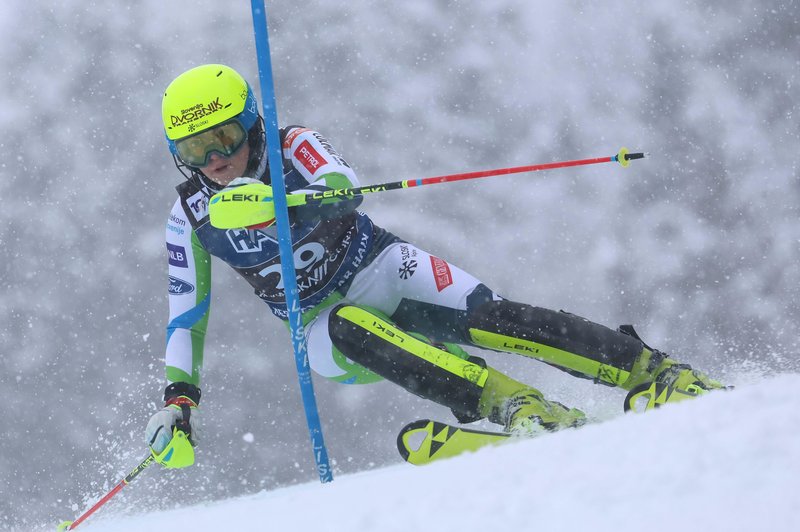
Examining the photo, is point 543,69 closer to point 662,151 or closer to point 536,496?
point 662,151

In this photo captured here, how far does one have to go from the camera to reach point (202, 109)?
9.94ft

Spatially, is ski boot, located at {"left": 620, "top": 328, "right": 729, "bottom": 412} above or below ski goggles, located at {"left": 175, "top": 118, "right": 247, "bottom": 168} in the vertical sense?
below

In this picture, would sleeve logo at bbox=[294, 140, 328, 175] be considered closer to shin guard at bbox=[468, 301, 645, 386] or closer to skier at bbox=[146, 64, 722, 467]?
skier at bbox=[146, 64, 722, 467]

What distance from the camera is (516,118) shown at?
7672 mm

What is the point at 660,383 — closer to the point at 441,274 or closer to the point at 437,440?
the point at 437,440

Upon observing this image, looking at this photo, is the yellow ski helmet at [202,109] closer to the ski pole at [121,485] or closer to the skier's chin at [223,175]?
the skier's chin at [223,175]

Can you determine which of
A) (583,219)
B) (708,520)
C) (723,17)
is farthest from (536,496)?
(723,17)

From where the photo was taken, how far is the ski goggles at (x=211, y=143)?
9.96 ft

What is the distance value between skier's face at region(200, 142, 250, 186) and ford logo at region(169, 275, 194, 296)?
0.45 m

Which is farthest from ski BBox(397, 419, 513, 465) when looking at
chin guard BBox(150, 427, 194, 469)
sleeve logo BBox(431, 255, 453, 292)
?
chin guard BBox(150, 427, 194, 469)

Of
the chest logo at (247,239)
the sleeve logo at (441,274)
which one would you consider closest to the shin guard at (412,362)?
the sleeve logo at (441,274)

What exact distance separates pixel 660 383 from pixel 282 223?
1.24 metres

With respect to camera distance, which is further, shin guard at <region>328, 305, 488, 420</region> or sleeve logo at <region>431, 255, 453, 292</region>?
sleeve logo at <region>431, 255, 453, 292</region>

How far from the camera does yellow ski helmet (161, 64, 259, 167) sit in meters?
3.02
